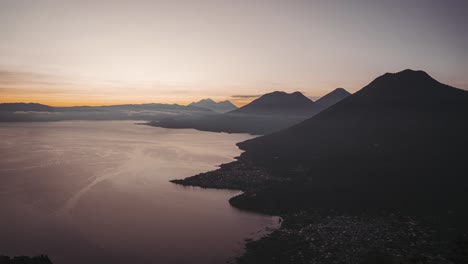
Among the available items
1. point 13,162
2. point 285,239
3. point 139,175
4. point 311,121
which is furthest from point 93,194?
point 311,121

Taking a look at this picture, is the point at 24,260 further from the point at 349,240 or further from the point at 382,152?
the point at 382,152

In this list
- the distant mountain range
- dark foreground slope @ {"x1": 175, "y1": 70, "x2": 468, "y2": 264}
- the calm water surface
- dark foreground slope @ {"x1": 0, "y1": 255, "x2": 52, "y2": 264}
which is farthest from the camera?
the distant mountain range

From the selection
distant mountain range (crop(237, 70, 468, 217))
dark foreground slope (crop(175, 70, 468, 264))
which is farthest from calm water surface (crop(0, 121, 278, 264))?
distant mountain range (crop(237, 70, 468, 217))

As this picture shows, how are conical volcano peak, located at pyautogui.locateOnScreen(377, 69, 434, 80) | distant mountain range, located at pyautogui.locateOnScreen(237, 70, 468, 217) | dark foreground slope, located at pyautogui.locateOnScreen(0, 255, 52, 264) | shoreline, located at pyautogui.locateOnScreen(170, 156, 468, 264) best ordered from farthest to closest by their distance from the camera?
conical volcano peak, located at pyautogui.locateOnScreen(377, 69, 434, 80) < distant mountain range, located at pyautogui.locateOnScreen(237, 70, 468, 217) < shoreline, located at pyautogui.locateOnScreen(170, 156, 468, 264) < dark foreground slope, located at pyautogui.locateOnScreen(0, 255, 52, 264)

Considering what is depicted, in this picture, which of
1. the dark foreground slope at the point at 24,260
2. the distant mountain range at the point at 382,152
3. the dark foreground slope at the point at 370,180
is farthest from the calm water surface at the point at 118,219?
the distant mountain range at the point at 382,152

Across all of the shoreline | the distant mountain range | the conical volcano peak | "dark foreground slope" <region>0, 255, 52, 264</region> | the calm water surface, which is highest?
the conical volcano peak

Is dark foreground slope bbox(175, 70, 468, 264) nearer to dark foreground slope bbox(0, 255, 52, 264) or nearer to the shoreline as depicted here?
the shoreline

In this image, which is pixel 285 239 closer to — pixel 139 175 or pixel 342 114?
pixel 139 175
